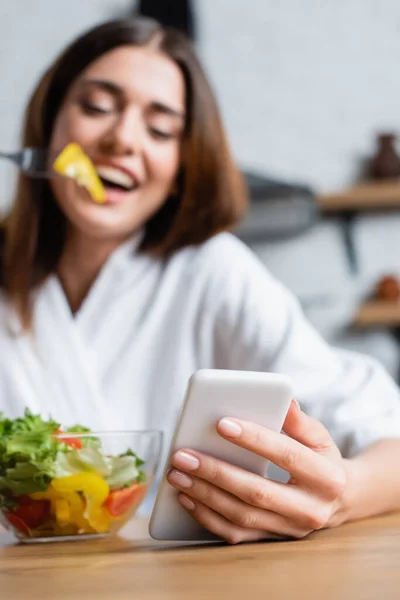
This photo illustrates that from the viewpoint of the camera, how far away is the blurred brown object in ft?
9.48

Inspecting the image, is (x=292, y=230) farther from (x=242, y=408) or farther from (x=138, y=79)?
(x=242, y=408)

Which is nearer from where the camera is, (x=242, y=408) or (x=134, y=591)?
(x=134, y=591)

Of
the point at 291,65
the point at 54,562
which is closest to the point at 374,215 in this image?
the point at 291,65

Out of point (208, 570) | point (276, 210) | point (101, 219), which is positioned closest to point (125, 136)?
point (101, 219)

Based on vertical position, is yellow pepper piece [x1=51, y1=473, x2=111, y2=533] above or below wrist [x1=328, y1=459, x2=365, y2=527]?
above

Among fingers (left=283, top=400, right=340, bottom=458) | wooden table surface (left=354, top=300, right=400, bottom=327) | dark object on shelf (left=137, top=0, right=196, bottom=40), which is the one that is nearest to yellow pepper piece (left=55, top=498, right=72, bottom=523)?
fingers (left=283, top=400, right=340, bottom=458)

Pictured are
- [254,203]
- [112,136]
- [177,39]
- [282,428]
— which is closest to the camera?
[282,428]

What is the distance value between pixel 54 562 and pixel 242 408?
0.62 ft

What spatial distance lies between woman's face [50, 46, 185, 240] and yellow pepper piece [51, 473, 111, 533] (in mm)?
681

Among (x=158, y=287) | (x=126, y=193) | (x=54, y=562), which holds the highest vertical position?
(x=54, y=562)

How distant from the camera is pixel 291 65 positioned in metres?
3.06

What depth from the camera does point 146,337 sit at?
144 centimetres

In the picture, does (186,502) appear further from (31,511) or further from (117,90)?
(117,90)

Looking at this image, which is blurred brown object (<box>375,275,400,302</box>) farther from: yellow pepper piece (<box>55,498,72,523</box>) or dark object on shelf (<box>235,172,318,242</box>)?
yellow pepper piece (<box>55,498,72,523</box>)
